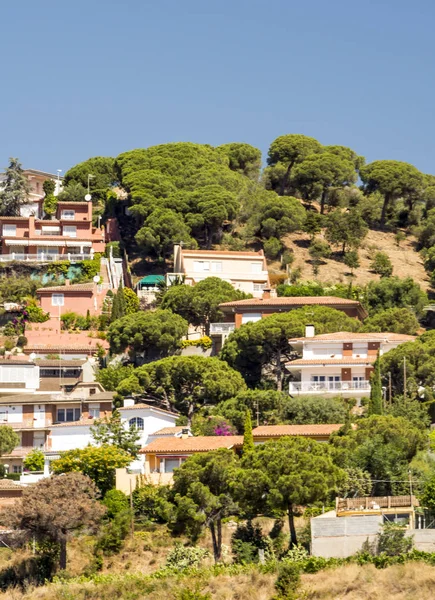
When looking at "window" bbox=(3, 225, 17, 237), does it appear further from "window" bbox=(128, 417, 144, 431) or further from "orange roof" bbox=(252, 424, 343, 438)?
"orange roof" bbox=(252, 424, 343, 438)

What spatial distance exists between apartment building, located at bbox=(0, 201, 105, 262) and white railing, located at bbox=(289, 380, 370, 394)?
25189mm

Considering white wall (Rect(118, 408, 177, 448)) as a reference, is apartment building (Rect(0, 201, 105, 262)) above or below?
above

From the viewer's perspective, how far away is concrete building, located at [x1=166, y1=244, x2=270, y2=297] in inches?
3474

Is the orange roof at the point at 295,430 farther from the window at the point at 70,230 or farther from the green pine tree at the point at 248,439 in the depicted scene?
the window at the point at 70,230

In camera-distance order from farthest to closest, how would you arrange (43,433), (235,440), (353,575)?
(43,433) → (235,440) → (353,575)

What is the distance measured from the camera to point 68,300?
84000 mm

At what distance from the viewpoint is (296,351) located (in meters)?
73.9

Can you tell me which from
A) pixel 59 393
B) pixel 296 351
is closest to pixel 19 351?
pixel 59 393

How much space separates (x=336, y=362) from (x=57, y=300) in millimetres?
19097

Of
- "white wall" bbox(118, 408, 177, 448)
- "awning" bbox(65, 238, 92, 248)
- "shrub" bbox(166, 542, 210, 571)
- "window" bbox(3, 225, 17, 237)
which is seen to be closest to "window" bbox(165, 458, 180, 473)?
"white wall" bbox(118, 408, 177, 448)

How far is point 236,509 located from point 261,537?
5.00 feet

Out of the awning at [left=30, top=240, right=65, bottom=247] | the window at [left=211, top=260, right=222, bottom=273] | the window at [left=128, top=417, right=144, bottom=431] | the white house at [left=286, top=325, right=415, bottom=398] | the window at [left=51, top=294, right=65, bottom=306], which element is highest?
the awning at [left=30, top=240, right=65, bottom=247]

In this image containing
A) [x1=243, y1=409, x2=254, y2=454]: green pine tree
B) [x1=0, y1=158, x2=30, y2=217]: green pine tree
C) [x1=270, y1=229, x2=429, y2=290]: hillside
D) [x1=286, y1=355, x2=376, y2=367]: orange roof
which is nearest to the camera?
[x1=243, y1=409, x2=254, y2=454]: green pine tree

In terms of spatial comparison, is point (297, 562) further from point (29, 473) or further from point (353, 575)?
point (29, 473)
